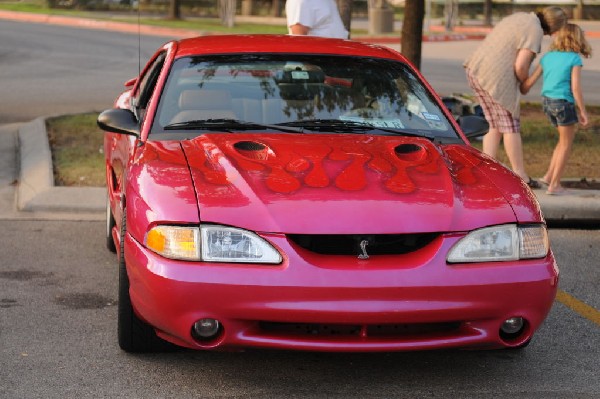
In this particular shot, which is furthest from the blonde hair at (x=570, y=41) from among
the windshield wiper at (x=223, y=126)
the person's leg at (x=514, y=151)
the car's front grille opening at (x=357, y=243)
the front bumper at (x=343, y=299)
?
the car's front grille opening at (x=357, y=243)

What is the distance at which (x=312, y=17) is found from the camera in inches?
419

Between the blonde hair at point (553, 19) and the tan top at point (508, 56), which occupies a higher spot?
the blonde hair at point (553, 19)

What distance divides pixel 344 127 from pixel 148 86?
5.04ft

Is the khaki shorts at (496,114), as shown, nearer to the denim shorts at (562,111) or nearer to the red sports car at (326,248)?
the denim shorts at (562,111)

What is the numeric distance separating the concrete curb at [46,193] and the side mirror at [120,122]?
304 cm

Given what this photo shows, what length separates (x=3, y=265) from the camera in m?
7.40

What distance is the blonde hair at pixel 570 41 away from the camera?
10.1m

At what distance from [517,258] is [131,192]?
170cm

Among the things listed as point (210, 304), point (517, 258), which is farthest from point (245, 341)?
point (517, 258)

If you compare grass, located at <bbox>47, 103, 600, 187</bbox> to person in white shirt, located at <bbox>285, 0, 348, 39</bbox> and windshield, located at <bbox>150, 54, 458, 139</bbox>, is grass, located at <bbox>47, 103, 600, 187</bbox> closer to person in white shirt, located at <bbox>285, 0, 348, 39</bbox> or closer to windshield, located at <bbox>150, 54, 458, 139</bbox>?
person in white shirt, located at <bbox>285, 0, 348, 39</bbox>

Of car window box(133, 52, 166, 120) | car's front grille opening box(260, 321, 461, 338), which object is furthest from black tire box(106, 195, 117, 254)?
car's front grille opening box(260, 321, 461, 338)

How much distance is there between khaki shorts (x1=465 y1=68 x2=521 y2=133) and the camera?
10297 millimetres

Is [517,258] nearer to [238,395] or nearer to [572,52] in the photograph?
[238,395]

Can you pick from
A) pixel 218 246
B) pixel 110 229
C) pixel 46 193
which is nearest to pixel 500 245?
pixel 218 246
